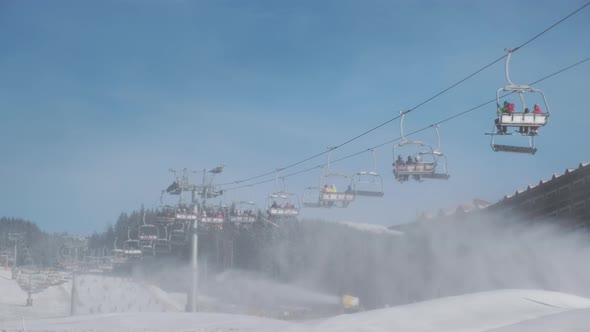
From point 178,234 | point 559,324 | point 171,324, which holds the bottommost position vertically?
point 171,324

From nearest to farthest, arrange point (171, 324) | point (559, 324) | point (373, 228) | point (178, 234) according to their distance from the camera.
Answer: point (559, 324), point (171, 324), point (373, 228), point (178, 234)

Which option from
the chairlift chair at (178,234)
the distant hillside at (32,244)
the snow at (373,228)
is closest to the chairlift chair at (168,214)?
the chairlift chair at (178,234)

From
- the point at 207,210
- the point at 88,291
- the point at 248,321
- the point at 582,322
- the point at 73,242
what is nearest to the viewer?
the point at 582,322

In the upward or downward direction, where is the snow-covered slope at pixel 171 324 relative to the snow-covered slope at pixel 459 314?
downward

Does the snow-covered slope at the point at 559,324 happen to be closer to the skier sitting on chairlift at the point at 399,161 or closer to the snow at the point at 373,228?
the skier sitting on chairlift at the point at 399,161

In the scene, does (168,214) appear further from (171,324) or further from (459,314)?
(459,314)

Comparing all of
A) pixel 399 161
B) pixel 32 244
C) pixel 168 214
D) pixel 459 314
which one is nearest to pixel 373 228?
pixel 168 214

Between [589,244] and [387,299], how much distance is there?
73.7 ft

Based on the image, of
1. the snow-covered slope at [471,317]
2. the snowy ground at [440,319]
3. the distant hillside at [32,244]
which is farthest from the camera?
the distant hillside at [32,244]

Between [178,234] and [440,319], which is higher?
[178,234]

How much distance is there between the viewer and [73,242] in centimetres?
7144

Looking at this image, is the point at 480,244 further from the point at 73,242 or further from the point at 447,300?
the point at 73,242

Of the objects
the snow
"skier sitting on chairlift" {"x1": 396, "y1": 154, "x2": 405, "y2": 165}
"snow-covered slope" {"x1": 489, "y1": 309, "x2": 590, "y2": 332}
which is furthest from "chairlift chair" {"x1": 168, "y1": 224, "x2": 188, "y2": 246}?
"snow-covered slope" {"x1": 489, "y1": 309, "x2": 590, "y2": 332}

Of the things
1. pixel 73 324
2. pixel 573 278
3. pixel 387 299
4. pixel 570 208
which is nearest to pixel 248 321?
pixel 73 324
